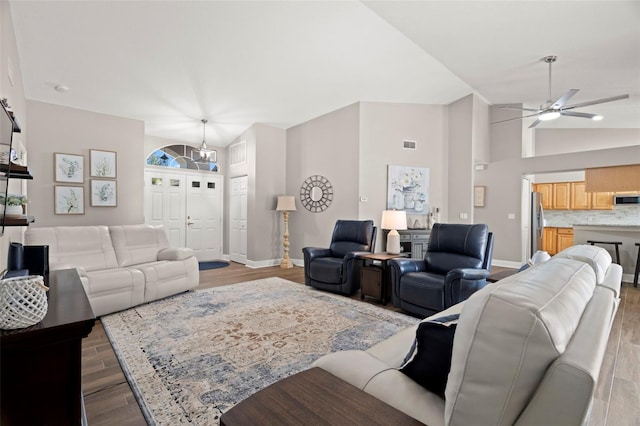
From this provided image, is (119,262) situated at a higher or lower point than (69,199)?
lower

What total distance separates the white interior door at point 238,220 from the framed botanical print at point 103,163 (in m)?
2.44

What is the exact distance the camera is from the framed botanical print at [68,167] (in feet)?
14.6

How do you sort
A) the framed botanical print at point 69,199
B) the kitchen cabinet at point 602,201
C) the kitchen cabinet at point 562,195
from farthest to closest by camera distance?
1. the kitchen cabinet at point 562,195
2. the kitchen cabinet at point 602,201
3. the framed botanical print at point 69,199

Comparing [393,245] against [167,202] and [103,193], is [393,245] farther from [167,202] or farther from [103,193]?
[167,202]

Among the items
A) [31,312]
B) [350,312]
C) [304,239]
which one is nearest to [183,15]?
[31,312]

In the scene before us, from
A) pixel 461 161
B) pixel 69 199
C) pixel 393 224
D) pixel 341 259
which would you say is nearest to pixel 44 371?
pixel 341 259

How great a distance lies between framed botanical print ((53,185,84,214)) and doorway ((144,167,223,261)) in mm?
1666

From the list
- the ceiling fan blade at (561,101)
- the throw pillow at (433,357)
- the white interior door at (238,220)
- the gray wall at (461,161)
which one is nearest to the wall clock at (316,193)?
the white interior door at (238,220)

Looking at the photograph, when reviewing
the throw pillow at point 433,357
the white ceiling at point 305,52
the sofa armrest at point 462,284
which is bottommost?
the sofa armrest at point 462,284

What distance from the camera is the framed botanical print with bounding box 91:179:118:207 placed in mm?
4766

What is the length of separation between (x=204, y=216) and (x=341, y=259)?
406 centimetres

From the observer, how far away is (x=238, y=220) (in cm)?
704

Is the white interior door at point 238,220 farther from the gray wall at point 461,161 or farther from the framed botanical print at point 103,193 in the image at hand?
the gray wall at point 461,161

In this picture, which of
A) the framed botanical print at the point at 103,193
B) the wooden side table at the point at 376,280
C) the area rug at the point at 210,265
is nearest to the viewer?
the wooden side table at the point at 376,280
